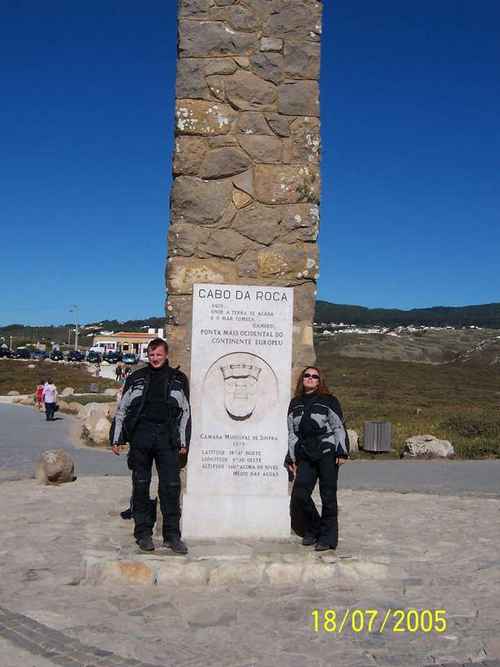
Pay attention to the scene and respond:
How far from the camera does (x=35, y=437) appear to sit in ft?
63.3

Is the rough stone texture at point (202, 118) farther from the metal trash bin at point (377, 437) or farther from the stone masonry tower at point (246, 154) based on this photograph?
the metal trash bin at point (377, 437)

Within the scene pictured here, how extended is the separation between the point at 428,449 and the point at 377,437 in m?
1.05

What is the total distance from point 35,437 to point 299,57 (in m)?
14.2

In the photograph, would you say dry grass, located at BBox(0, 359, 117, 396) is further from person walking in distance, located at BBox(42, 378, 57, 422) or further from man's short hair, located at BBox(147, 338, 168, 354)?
man's short hair, located at BBox(147, 338, 168, 354)

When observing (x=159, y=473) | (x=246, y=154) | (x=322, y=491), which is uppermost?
(x=246, y=154)

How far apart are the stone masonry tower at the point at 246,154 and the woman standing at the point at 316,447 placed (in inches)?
23.9

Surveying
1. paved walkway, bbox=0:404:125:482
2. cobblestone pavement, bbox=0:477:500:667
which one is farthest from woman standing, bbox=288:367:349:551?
paved walkway, bbox=0:404:125:482

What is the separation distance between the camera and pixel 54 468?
11180 millimetres

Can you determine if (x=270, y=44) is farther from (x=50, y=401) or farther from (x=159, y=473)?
(x=50, y=401)

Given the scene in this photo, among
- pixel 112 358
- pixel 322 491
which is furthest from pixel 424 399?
pixel 112 358

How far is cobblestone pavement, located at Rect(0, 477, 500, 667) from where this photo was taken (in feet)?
15.2
